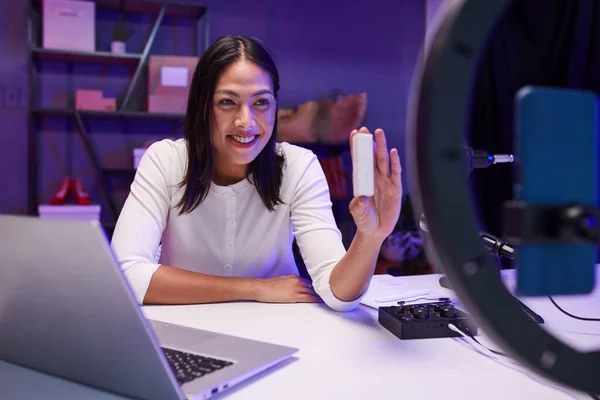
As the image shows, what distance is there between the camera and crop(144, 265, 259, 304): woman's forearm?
119 cm

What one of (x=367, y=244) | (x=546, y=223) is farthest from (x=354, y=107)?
(x=546, y=223)

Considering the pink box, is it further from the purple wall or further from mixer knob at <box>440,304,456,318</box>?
mixer knob at <box>440,304,456,318</box>

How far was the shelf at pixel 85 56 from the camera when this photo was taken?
3150 mm

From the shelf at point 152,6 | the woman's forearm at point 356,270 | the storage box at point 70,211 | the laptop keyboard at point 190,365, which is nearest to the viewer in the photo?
the laptop keyboard at point 190,365

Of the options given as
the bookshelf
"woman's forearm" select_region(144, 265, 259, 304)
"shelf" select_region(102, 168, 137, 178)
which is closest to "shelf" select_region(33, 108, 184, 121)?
the bookshelf

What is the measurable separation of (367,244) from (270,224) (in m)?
0.52

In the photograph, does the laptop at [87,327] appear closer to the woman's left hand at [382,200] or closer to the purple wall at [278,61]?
the woman's left hand at [382,200]

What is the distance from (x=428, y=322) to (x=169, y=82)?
2.70m

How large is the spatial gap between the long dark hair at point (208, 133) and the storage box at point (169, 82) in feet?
5.68

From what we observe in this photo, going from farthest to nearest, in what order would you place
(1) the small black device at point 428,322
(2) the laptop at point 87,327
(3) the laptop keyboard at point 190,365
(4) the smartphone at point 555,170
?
(1) the small black device at point 428,322
(3) the laptop keyboard at point 190,365
(2) the laptop at point 87,327
(4) the smartphone at point 555,170

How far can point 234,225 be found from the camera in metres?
1.56

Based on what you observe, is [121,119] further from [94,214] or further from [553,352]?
[553,352]

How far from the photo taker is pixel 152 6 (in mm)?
3359

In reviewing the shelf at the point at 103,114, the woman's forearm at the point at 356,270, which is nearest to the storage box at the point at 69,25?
the shelf at the point at 103,114
